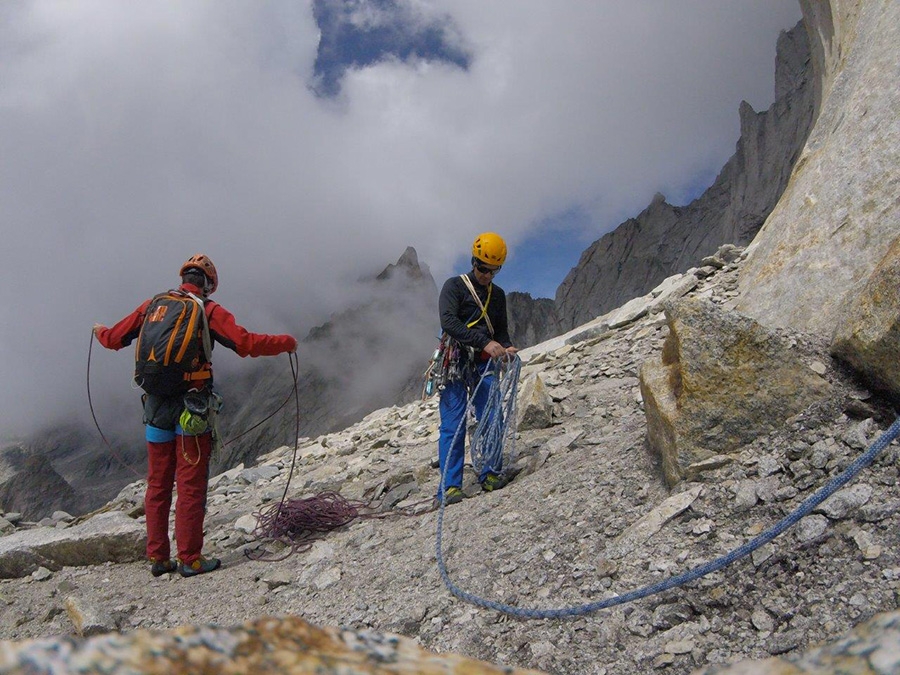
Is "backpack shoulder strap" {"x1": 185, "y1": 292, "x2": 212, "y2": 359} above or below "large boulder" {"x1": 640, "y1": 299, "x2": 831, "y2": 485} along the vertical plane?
above

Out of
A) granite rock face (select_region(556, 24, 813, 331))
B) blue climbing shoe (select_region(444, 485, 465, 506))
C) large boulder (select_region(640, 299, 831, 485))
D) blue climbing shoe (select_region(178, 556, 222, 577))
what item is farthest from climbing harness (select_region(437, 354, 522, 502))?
granite rock face (select_region(556, 24, 813, 331))

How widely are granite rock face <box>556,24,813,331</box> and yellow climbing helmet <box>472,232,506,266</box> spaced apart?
36626 mm

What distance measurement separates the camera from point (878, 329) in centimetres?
279

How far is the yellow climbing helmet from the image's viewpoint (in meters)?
5.27

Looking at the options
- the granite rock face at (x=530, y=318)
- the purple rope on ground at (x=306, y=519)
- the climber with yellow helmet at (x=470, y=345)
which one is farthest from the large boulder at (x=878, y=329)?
the granite rock face at (x=530, y=318)

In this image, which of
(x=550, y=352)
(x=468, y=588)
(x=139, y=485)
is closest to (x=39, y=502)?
(x=139, y=485)

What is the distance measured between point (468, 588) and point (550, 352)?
8.29 meters

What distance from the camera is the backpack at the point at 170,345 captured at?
4.70 meters

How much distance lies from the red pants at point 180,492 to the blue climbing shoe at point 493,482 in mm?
2521

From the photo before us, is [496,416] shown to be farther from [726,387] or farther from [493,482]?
[726,387]

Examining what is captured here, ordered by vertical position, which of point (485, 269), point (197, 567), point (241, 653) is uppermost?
point (485, 269)

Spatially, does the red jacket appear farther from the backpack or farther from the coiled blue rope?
the coiled blue rope

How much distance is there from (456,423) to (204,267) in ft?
9.28

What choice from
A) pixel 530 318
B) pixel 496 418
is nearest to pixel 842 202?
pixel 496 418
